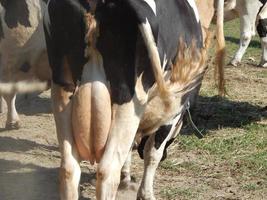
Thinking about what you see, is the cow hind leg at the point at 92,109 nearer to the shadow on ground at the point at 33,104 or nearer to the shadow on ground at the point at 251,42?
the shadow on ground at the point at 33,104

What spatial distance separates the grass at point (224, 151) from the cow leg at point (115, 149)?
1.64 metres

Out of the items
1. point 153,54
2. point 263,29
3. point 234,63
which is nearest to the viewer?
point 153,54

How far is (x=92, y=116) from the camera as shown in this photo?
3.57 metres

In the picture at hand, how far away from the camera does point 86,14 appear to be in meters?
3.44

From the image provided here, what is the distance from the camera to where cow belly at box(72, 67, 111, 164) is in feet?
11.6

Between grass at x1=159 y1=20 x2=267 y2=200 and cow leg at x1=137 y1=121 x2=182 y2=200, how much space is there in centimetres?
26

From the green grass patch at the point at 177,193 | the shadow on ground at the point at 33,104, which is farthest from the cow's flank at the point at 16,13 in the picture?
the shadow on ground at the point at 33,104

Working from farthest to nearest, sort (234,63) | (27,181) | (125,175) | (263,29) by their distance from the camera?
(263,29), (234,63), (27,181), (125,175)

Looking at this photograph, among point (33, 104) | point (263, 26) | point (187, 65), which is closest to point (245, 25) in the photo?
point (263, 26)

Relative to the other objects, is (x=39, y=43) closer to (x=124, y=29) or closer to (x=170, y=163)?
(x=170, y=163)

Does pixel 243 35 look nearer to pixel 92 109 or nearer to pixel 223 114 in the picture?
pixel 223 114

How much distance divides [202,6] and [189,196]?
5.09 feet

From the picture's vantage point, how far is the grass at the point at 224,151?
5406 mm

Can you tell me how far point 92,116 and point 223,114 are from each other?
182 inches
